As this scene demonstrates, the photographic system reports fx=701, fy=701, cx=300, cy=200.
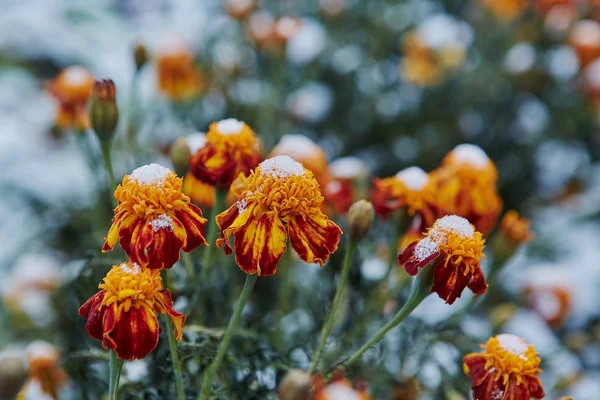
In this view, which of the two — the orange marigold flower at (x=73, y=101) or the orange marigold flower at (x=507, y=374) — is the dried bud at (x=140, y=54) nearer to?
the orange marigold flower at (x=73, y=101)

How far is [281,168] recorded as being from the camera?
48 cm

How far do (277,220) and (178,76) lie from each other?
0.67m

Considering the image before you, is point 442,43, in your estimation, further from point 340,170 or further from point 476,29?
point 340,170

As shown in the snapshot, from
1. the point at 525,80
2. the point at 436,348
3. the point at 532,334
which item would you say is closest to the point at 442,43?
the point at 525,80

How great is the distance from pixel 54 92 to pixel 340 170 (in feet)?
1.28

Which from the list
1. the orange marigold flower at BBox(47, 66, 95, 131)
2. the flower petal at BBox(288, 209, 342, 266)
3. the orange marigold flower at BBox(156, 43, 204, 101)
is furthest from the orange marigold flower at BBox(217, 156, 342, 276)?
the orange marigold flower at BBox(156, 43, 204, 101)

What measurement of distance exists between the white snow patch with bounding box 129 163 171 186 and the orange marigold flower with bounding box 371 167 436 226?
250mm

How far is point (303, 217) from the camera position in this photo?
478 millimetres

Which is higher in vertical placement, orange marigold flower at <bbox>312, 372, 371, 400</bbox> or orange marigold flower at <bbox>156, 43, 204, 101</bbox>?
orange marigold flower at <bbox>156, 43, 204, 101</bbox>

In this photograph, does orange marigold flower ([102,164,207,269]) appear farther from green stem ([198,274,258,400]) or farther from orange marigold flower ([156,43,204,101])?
orange marigold flower ([156,43,204,101])

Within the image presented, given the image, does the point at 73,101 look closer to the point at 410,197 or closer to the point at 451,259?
the point at 410,197

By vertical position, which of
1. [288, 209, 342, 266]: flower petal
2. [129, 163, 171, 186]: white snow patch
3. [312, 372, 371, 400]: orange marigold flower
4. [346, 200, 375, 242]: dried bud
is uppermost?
[129, 163, 171, 186]: white snow patch

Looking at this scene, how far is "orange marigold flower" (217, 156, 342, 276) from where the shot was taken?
0.45 metres

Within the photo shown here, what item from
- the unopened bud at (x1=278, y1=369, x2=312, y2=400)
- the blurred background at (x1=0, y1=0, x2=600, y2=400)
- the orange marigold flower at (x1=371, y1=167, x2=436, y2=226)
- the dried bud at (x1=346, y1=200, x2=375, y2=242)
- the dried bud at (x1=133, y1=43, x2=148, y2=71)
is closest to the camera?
the unopened bud at (x1=278, y1=369, x2=312, y2=400)
